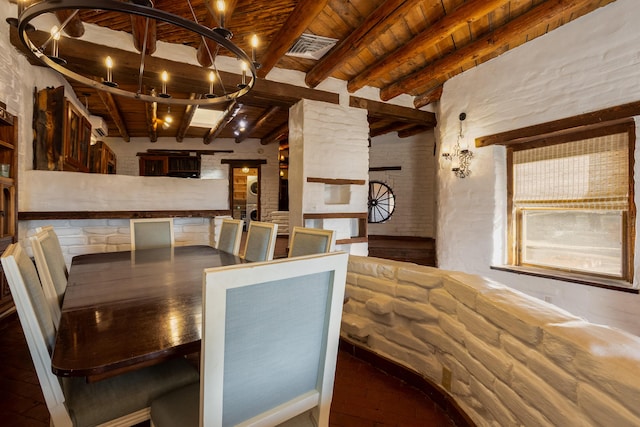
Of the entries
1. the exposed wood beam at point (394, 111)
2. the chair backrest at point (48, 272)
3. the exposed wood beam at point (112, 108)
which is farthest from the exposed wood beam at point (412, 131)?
the chair backrest at point (48, 272)

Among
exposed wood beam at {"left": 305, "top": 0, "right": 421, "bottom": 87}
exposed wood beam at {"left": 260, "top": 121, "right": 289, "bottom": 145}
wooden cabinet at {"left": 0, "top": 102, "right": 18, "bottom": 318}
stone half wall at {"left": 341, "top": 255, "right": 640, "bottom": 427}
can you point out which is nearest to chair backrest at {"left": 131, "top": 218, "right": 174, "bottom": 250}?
wooden cabinet at {"left": 0, "top": 102, "right": 18, "bottom": 318}

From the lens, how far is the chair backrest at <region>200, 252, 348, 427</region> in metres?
0.66

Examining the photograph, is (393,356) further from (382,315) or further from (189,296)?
(189,296)

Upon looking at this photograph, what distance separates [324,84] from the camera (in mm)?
3596

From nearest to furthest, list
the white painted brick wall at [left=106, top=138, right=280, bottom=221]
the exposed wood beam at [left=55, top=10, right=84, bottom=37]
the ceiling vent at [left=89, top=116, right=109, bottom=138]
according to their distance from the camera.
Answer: the exposed wood beam at [left=55, top=10, right=84, bottom=37]
the ceiling vent at [left=89, top=116, right=109, bottom=138]
the white painted brick wall at [left=106, top=138, right=280, bottom=221]

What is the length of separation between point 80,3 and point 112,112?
4.04 m

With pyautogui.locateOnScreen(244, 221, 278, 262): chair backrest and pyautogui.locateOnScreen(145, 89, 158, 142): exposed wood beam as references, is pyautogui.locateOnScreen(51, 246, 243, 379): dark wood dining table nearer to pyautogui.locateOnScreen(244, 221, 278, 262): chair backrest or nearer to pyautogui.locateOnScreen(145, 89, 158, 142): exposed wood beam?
pyautogui.locateOnScreen(244, 221, 278, 262): chair backrest

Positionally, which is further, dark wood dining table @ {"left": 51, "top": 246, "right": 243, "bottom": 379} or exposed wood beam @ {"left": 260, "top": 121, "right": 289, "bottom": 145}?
exposed wood beam @ {"left": 260, "top": 121, "right": 289, "bottom": 145}

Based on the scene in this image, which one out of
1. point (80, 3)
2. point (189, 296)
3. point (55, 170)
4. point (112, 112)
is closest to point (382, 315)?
point (189, 296)

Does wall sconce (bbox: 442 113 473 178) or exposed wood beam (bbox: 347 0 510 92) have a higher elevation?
exposed wood beam (bbox: 347 0 510 92)

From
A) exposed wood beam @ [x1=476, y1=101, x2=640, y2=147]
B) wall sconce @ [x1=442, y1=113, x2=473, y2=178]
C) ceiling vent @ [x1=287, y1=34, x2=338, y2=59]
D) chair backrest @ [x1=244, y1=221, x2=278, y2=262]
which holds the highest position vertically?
ceiling vent @ [x1=287, y1=34, x2=338, y2=59]

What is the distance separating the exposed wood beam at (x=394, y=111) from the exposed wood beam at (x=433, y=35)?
29cm

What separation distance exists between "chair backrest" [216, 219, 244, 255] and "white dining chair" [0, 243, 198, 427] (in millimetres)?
1434

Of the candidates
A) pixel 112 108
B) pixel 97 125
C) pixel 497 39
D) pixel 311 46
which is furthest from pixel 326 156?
pixel 97 125
